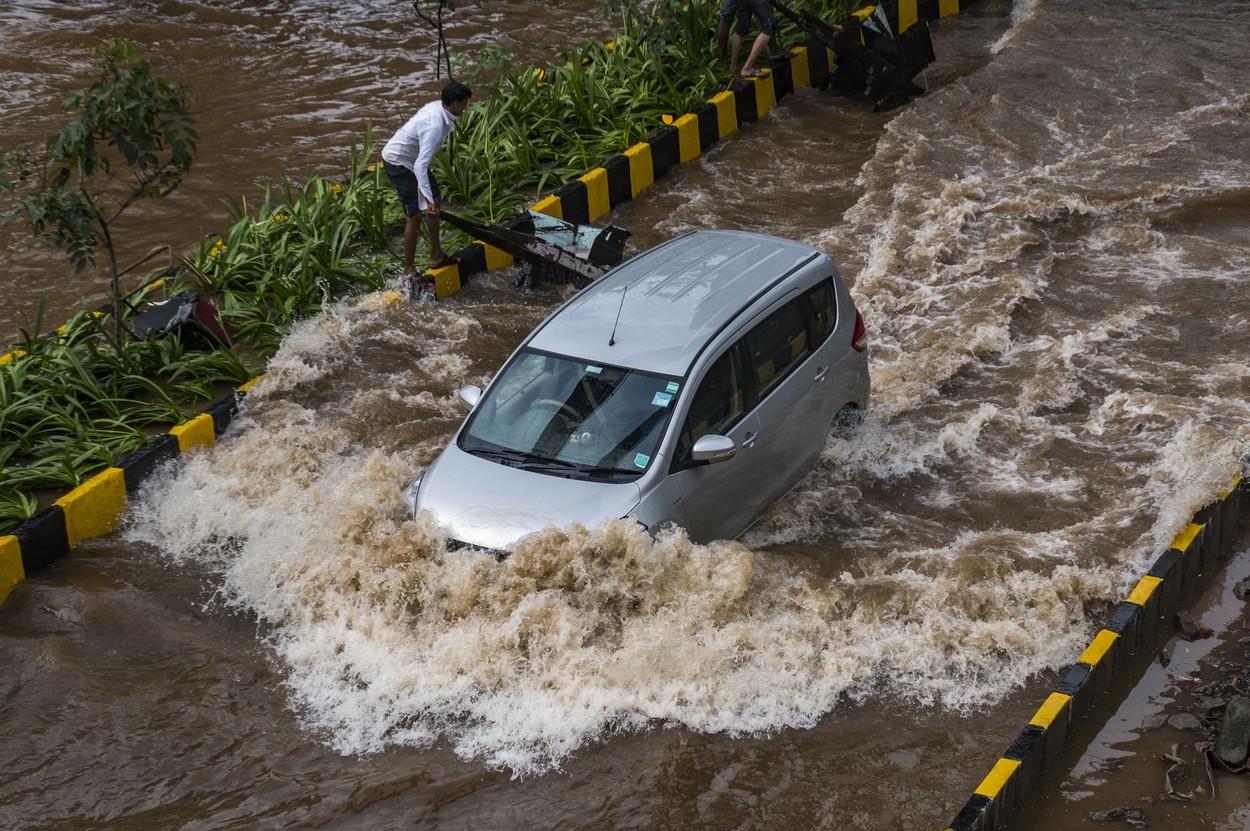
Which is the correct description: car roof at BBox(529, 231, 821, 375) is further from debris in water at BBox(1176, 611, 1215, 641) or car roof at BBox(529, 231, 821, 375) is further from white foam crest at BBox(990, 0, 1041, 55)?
white foam crest at BBox(990, 0, 1041, 55)

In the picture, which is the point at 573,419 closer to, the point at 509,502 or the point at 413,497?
the point at 509,502

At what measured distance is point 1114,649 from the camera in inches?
253

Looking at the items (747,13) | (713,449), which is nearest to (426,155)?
(713,449)

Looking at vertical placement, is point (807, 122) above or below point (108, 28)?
below

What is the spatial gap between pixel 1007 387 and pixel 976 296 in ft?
5.02

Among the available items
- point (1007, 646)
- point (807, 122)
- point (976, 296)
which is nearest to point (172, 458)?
point (1007, 646)

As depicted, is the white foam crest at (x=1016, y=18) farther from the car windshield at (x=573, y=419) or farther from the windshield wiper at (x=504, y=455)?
the windshield wiper at (x=504, y=455)

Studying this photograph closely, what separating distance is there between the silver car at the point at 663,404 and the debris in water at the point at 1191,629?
231 cm

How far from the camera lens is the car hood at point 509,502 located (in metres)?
6.82

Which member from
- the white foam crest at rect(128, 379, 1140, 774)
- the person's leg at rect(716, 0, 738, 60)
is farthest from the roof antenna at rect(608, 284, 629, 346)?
the person's leg at rect(716, 0, 738, 60)

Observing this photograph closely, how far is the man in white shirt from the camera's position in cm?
1027

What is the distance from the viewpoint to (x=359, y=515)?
770cm

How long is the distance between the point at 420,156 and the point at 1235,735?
698 centimetres

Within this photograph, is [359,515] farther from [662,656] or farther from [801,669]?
[801,669]
